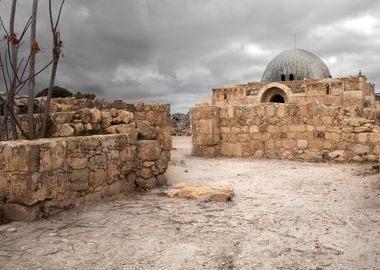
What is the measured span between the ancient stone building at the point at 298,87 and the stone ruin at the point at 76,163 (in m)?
16.9

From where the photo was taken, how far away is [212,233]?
3.83 metres

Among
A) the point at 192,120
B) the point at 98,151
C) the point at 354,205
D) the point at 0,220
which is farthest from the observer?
the point at 192,120

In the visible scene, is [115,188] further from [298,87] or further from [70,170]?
[298,87]

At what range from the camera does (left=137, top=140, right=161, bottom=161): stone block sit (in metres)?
5.97

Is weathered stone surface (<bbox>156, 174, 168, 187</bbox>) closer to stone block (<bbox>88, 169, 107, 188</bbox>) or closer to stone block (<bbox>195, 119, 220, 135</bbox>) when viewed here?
stone block (<bbox>88, 169, 107, 188</bbox>)

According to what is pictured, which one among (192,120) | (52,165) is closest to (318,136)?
(192,120)

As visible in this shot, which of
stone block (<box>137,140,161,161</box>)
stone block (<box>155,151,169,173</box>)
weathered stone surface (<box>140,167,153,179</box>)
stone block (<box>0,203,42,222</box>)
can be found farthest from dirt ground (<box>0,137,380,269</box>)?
stone block (<box>137,140,161,161</box>)

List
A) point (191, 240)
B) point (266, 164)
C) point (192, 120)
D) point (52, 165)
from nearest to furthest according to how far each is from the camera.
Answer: point (191, 240) → point (52, 165) → point (266, 164) → point (192, 120)

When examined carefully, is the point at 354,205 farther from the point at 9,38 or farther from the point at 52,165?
the point at 9,38

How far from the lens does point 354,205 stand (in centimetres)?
484

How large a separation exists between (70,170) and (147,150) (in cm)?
154

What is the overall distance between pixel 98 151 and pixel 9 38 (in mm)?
2854

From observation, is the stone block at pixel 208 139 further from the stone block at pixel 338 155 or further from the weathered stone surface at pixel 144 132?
the weathered stone surface at pixel 144 132

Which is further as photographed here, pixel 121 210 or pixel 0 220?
pixel 121 210
